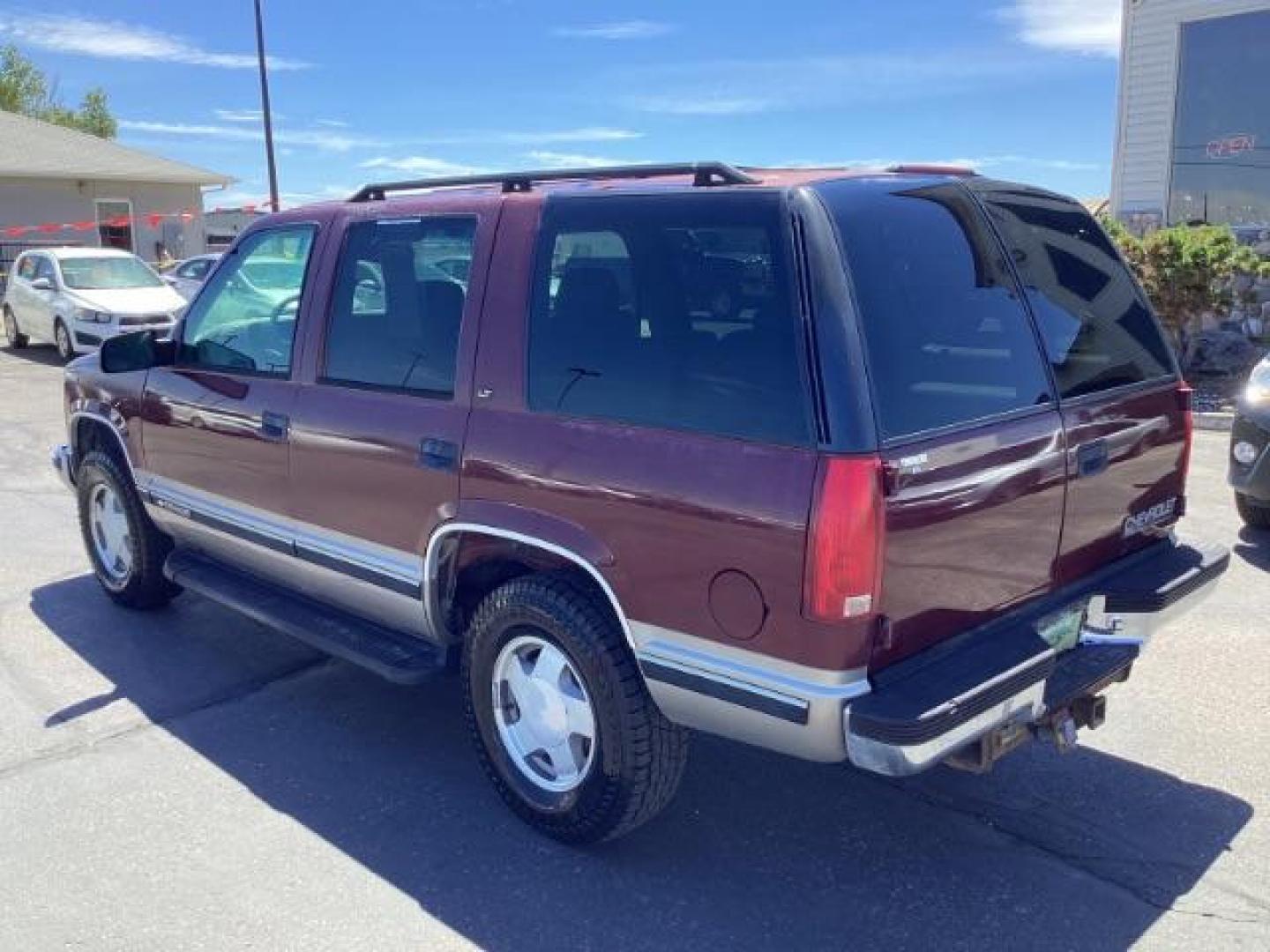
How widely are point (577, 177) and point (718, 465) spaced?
124 centimetres

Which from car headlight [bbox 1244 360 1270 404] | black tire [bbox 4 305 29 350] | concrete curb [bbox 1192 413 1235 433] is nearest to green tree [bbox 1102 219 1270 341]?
concrete curb [bbox 1192 413 1235 433]

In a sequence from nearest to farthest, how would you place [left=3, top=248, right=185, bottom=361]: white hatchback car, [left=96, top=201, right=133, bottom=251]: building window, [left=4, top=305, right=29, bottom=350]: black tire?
[left=3, top=248, right=185, bottom=361]: white hatchback car < [left=4, top=305, right=29, bottom=350]: black tire < [left=96, top=201, right=133, bottom=251]: building window

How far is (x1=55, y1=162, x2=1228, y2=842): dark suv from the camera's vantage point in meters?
2.82

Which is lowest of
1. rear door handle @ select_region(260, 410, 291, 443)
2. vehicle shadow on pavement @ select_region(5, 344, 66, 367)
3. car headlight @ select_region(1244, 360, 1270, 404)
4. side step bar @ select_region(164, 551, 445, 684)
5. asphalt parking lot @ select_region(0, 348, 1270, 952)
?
asphalt parking lot @ select_region(0, 348, 1270, 952)

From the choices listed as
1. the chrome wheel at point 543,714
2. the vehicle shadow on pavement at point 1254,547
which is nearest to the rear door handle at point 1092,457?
the chrome wheel at point 543,714

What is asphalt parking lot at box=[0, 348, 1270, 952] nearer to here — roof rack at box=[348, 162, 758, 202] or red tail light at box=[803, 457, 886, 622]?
red tail light at box=[803, 457, 886, 622]

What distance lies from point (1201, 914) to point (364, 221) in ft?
11.3

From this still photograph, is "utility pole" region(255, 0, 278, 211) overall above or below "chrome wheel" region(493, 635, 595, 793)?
above

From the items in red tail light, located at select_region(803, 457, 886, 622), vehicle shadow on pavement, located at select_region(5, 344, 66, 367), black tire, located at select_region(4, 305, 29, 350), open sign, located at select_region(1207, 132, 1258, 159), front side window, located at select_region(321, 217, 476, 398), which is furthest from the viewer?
black tire, located at select_region(4, 305, 29, 350)

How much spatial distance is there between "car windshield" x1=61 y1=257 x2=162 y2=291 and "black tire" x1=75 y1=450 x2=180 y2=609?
12.2 m

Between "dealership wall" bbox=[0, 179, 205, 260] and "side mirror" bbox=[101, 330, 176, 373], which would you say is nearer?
"side mirror" bbox=[101, 330, 176, 373]

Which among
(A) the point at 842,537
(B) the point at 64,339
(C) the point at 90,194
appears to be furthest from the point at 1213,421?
(C) the point at 90,194

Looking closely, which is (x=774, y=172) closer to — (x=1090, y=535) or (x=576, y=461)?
(x=576, y=461)

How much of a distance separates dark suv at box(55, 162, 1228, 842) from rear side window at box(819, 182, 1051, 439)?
11 mm
